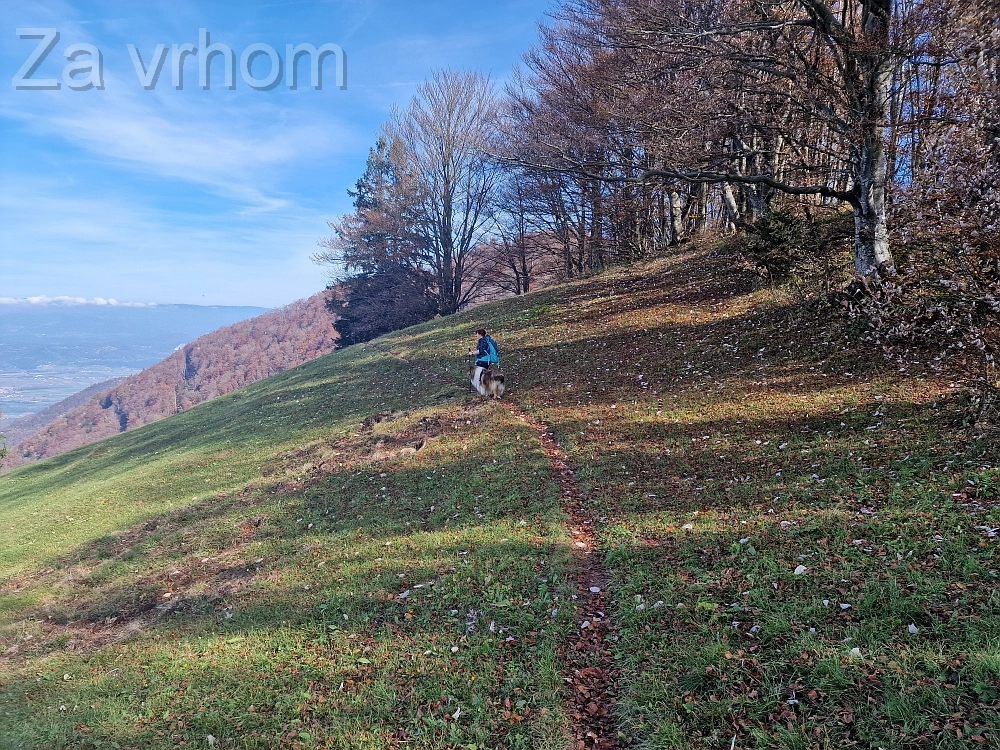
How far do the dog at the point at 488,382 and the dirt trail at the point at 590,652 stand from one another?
6.90m

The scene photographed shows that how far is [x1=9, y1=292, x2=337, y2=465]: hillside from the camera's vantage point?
8638 centimetres

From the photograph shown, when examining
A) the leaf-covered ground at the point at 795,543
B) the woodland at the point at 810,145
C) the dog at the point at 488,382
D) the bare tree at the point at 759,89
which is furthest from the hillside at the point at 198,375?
the leaf-covered ground at the point at 795,543

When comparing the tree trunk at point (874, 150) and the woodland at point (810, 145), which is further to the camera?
the tree trunk at point (874, 150)

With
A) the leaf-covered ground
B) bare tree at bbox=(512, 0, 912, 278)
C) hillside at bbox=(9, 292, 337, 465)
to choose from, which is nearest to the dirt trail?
the leaf-covered ground

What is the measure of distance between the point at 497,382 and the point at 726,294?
8.35 m

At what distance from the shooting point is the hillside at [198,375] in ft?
283

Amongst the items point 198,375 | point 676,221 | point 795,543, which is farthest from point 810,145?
point 198,375

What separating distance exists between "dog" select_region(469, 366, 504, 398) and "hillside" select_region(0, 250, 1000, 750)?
32.5 inches

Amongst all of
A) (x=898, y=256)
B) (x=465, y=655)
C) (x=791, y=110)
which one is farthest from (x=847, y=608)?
(x=791, y=110)

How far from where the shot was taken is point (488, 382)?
50.9ft

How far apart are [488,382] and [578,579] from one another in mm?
9276

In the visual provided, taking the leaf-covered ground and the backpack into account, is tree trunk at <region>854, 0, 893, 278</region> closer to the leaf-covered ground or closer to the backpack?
the leaf-covered ground

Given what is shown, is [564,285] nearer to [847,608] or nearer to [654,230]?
[654,230]

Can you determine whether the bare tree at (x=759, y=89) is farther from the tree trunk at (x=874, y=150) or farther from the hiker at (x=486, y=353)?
the hiker at (x=486, y=353)
